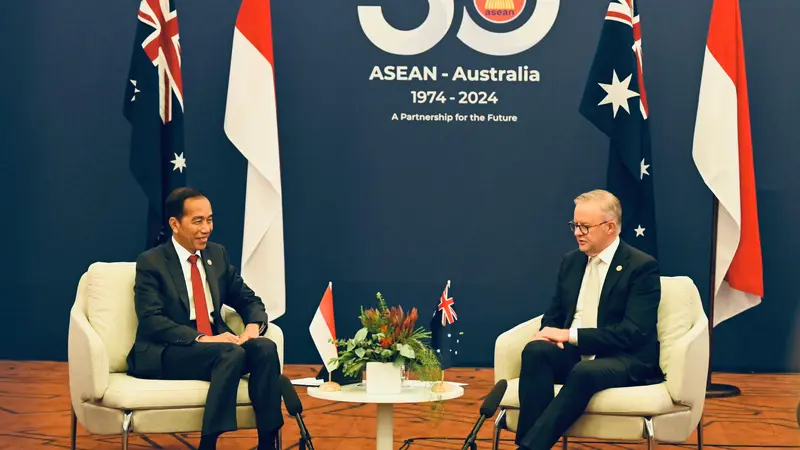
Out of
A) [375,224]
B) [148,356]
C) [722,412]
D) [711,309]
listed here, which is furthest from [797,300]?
[148,356]

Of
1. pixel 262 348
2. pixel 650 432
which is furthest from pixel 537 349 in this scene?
pixel 262 348

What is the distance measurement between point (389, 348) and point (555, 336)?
28.1 inches

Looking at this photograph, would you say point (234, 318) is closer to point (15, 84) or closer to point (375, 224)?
point (375, 224)

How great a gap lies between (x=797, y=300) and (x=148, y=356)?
14.0 ft

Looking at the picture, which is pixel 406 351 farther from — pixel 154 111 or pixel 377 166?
pixel 377 166

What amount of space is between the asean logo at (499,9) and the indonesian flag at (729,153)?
1257mm

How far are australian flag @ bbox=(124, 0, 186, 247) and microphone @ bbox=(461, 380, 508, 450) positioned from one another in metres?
2.73

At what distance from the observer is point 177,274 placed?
4227 millimetres

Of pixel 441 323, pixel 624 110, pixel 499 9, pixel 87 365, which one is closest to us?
pixel 87 365

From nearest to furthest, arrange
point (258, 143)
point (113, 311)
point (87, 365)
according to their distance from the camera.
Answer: point (87, 365) → point (113, 311) → point (258, 143)

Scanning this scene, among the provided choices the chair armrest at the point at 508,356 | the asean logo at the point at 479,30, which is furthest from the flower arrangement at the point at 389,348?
the asean logo at the point at 479,30

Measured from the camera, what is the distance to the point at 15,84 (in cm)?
685

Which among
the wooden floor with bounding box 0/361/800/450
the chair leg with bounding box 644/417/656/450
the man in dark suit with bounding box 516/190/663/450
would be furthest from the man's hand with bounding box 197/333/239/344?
the chair leg with bounding box 644/417/656/450

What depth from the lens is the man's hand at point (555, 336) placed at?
13.2 ft
